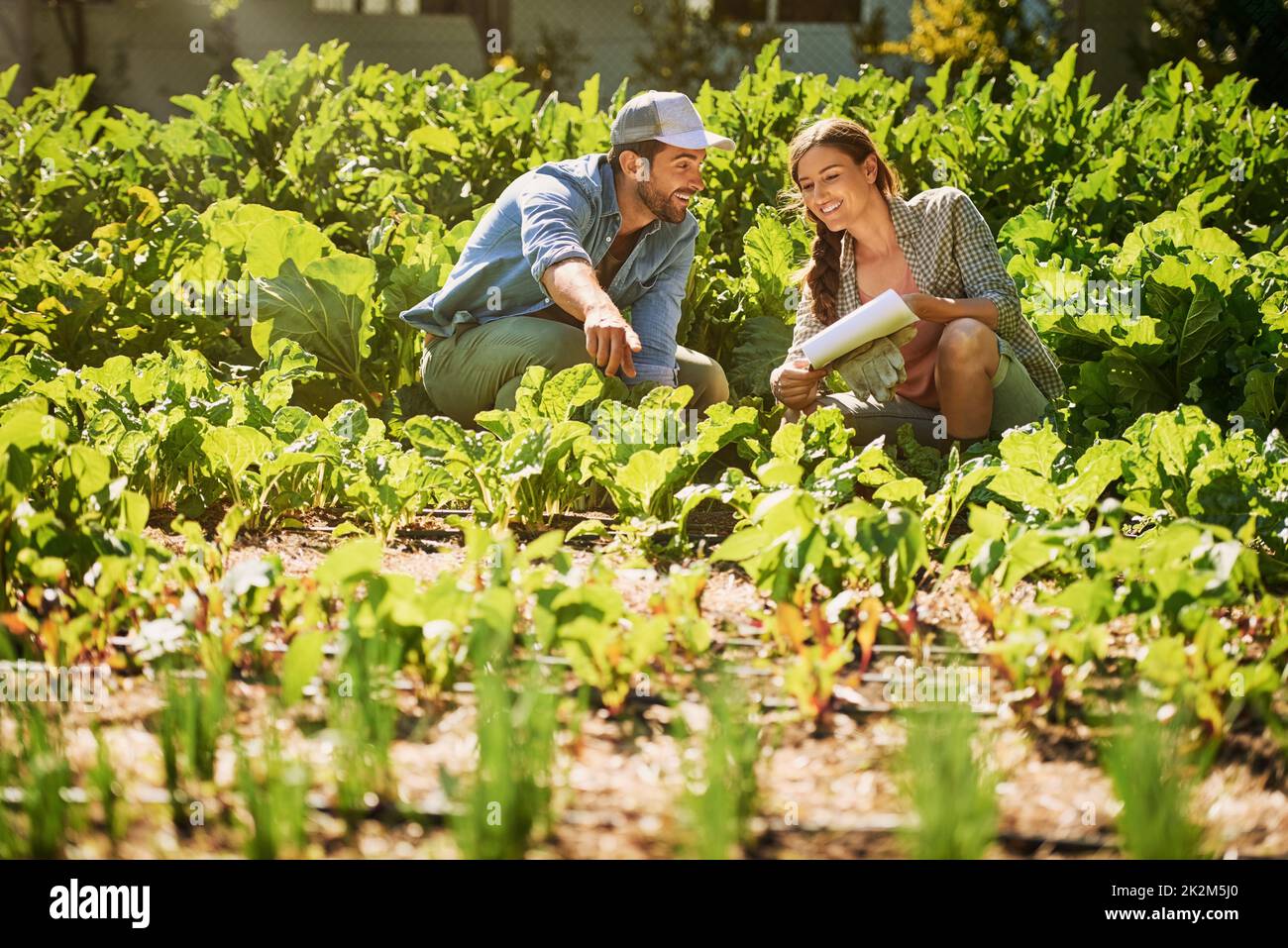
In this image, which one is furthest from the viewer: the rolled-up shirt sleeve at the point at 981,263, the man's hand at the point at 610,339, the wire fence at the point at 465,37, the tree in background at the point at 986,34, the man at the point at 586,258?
the wire fence at the point at 465,37

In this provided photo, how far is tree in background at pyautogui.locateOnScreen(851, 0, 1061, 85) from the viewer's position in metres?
12.3

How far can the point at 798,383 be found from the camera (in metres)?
3.69

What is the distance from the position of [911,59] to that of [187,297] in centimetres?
1080

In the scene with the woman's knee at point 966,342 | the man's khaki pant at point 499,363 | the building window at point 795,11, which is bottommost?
the woman's knee at point 966,342

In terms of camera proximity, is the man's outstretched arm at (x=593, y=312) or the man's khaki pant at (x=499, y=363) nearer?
the man's outstretched arm at (x=593, y=312)

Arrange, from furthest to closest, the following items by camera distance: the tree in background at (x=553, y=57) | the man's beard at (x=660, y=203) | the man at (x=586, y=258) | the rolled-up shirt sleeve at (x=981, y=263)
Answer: the tree in background at (x=553, y=57) < the man's beard at (x=660, y=203) < the man at (x=586, y=258) < the rolled-up shirt sleeve at (x=981, y=263)

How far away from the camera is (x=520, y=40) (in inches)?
551

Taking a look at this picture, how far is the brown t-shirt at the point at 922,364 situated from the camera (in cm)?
400

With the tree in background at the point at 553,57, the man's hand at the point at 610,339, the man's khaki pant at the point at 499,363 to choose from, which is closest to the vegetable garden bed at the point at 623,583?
the man's hand at the point at 610,339

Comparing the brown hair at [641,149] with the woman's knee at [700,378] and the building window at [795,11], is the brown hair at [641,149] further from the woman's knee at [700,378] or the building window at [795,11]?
the building window at [795,11]

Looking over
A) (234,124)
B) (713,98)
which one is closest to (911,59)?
(713,98)

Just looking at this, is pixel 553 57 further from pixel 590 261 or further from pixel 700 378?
Result: pixel 590 261

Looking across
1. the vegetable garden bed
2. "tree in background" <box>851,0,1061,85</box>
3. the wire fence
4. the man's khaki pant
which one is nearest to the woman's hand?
the vegetable garden bed

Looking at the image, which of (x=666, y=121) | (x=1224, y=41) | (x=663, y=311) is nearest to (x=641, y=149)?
(x=666, y=121)
